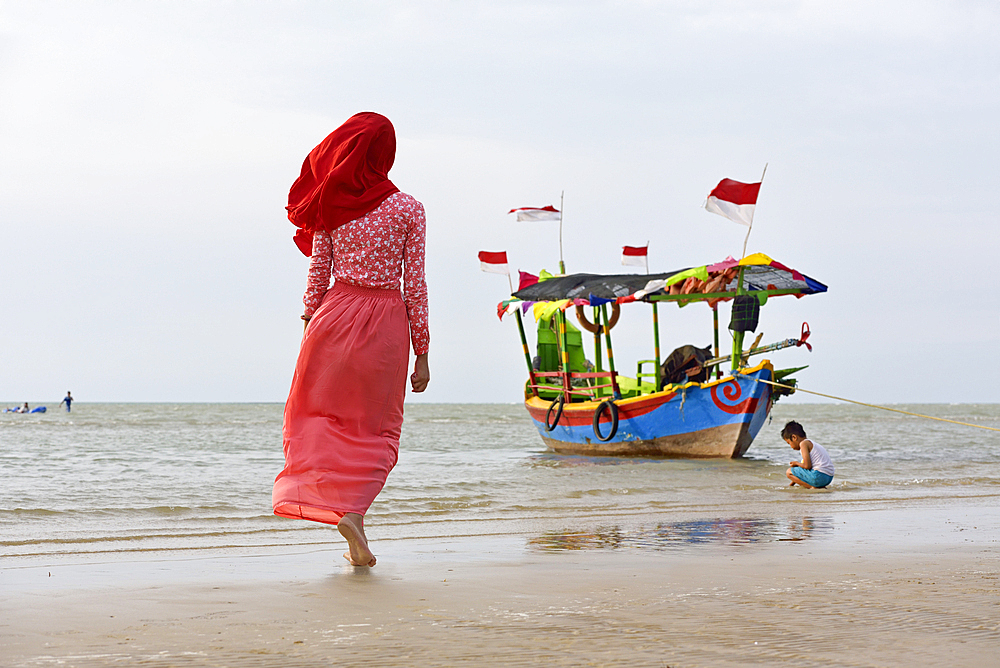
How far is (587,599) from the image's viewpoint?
11.5 ft

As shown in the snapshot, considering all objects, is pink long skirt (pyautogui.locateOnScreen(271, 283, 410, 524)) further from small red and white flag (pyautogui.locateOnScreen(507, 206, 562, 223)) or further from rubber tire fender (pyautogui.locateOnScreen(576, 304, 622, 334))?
small red and white flag (pyautogui.locateOnScreen(507, 206, 562, 223))

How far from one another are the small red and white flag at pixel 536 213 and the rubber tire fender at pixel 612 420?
3861 mm

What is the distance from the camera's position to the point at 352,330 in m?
4.20

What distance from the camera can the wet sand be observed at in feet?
8.71

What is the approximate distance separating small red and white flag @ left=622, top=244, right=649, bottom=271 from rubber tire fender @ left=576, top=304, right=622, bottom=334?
3.50 meters

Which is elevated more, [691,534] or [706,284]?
[706,284]

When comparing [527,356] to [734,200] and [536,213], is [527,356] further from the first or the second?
[734,200]

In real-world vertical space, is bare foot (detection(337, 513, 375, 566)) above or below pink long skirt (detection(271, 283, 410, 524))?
below

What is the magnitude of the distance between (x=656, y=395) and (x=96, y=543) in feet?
37.6

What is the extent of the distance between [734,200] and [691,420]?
13.4ft

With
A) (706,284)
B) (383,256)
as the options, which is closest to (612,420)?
(706,284)

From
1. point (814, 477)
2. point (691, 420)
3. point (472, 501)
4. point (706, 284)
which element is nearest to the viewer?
point (472, 501)

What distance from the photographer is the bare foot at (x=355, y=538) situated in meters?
4.21

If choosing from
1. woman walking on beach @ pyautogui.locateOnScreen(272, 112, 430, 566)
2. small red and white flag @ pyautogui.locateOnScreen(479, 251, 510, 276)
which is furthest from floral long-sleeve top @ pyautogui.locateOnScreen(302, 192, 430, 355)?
small red and white flag @ pyautogui.locateOnScreen(479, 251, 510, 276)
